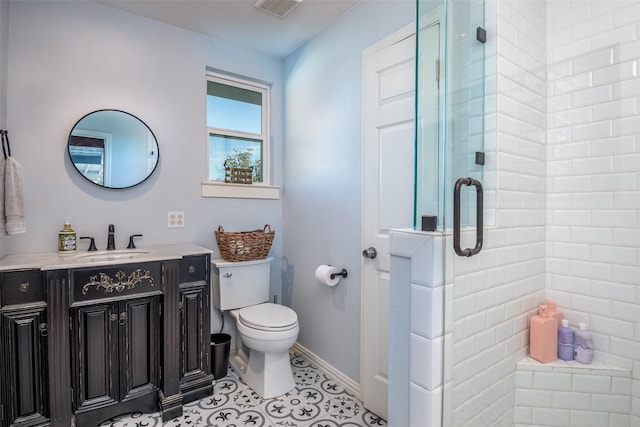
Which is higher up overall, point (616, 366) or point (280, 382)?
point (616, 366)

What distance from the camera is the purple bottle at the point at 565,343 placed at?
1.44 meters

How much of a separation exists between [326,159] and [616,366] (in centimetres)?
188

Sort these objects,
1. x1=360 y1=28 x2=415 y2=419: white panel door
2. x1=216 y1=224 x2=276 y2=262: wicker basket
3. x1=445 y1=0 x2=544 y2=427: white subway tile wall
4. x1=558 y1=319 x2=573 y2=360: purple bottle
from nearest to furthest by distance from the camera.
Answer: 1. x1=445 y1=0 x2=544 y2=427: white subway tile wall
2. x1=558 y1=319 x2=573 y2=360: purple bottle
3. x1=360 y1=28 x2=415 y2=419: white panel door
4. x1=216 y1=224 x2=276 y2=262: wicker basket

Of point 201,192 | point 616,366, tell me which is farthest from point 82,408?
point 616,366

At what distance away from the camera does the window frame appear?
8.58ft

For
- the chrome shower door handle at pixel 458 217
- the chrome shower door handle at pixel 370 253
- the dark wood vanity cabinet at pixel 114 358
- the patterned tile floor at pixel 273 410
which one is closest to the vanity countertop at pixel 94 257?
the dark wood vanity cabinet at pixel 114 358

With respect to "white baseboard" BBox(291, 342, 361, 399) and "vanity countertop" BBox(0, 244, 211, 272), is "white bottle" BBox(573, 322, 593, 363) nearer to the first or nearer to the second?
"white baseboard" BBox(291, 342, 361, 399)

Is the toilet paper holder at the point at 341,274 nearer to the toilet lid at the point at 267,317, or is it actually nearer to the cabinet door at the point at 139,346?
the toilet lid at the point at 267,317

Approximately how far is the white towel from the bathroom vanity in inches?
7.5

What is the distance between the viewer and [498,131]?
4.39ft

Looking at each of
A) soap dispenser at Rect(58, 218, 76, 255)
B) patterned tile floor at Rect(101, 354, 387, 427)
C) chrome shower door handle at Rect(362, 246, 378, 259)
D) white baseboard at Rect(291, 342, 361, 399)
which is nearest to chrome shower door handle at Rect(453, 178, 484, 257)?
chrome shower door handle at Rect(362, 246, 378, 259)

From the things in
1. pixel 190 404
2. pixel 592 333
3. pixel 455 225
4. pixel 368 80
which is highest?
pixel 368 80

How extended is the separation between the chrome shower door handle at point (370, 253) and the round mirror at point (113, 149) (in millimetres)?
1620

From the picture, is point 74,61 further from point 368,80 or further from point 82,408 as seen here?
point 82,408
